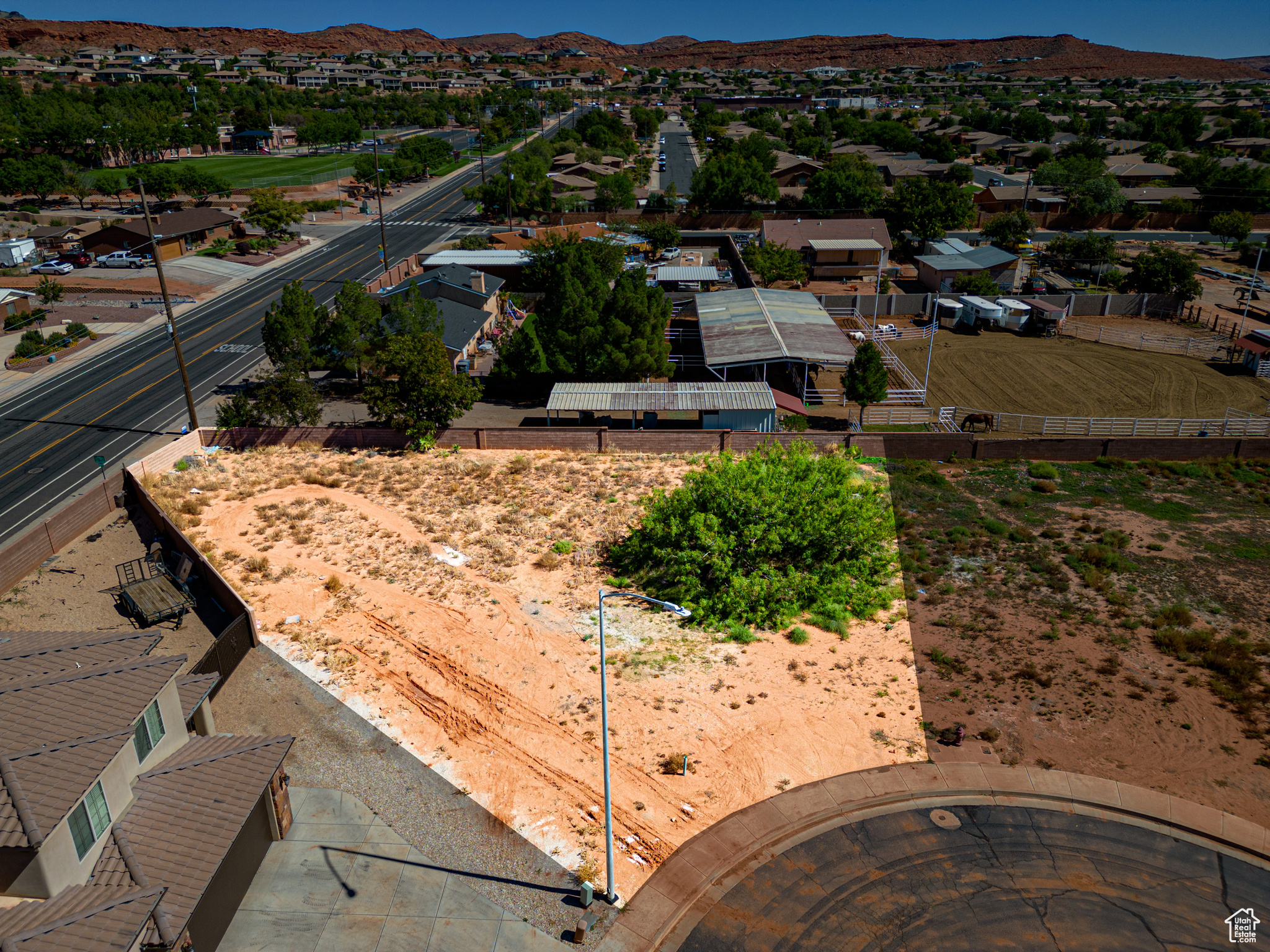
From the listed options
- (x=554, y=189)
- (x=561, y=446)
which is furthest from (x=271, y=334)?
(x=554, y=189)

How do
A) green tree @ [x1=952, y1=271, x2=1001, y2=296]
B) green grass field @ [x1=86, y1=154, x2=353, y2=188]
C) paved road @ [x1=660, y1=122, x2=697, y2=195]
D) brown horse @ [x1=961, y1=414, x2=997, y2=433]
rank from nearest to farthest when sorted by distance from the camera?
brown horse @ [x1=961, y1=414, x2=997, y2=433], green tree @ [x1=952, y1=271, x2=1001, y2=296], green grass field @ [x1=86, y1=154, x2=353, y2=188], paved road @ [x1=660, y1=122, x2=697, y2=195]

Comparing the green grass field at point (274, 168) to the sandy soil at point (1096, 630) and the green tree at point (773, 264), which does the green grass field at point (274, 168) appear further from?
the sandy soil at point (1096, 630)

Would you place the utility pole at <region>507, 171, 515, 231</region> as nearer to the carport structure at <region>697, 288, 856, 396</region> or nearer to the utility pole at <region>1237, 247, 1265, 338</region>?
the carport structure at <region>697, 288, 856, 396</region>

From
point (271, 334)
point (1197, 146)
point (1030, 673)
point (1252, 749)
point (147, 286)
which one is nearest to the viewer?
point (1252, 749)

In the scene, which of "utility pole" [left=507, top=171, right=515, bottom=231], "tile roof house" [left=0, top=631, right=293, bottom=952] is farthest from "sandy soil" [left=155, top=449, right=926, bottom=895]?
"utility pole" [left=507, top=171, right=515, bottom=231]

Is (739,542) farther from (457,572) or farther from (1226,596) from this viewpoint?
(1226,596)

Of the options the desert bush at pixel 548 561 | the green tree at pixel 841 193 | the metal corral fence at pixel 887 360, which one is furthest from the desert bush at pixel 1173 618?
the green tree at pixel 841 193
